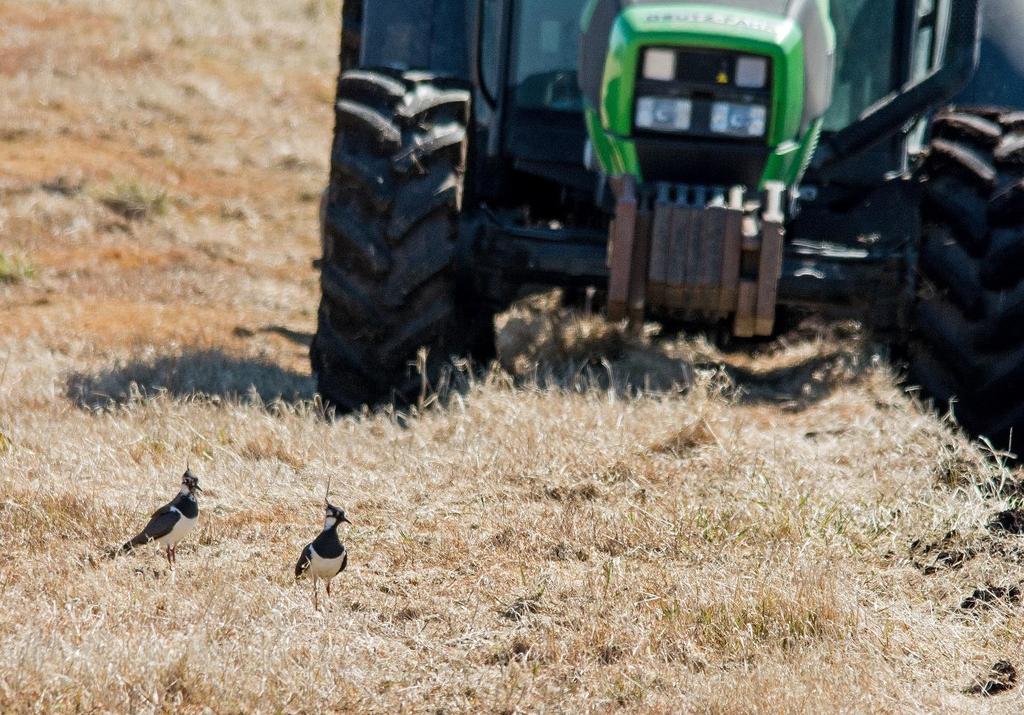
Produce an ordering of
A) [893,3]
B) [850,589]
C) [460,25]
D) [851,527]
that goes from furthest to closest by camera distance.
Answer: [460,25], [893,3], [851,527], [850,589]

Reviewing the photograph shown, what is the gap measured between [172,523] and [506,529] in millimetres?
1116

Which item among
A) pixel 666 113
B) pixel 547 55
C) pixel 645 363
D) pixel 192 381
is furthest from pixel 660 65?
pixel 192 381

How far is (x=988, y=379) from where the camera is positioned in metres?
6.14

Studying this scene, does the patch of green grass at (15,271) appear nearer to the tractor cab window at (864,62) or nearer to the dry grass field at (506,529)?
the dry grass field at (506,529)

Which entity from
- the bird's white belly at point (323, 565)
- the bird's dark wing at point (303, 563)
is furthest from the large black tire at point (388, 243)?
the bird's white belly at point (323, 565)

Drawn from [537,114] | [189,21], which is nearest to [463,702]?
[537,114]

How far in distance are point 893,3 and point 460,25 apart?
216 centimetres

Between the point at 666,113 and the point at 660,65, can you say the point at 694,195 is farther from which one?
the point at 660,65

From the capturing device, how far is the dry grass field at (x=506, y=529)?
409cm

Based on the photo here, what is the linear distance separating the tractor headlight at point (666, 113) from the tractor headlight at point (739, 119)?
11cm

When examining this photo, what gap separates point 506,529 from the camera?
17.1 ft

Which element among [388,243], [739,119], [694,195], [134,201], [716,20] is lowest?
[134,201]

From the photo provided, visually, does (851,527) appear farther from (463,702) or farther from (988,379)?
(463,702)

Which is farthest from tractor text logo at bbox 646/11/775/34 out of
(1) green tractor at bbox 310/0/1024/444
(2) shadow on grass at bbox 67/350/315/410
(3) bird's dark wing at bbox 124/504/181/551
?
(3) bird's dark wing at bbox 124/504/181/551
